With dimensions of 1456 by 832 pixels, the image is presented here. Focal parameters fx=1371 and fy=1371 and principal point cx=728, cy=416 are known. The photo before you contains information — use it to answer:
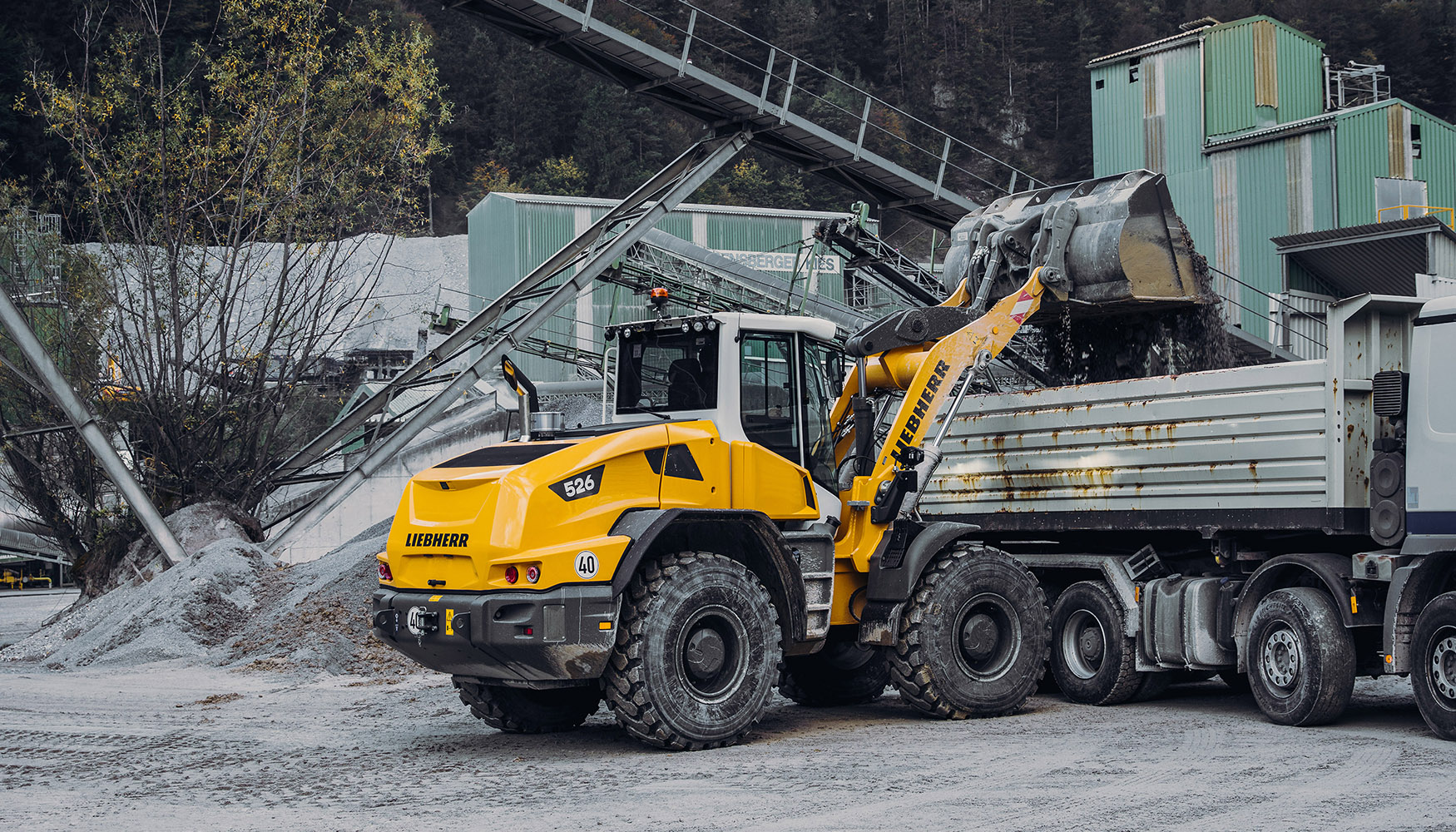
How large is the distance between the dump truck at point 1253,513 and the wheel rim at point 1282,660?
0.01m

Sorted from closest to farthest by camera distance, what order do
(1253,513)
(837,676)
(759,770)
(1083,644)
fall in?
(759,770)
(1253,513)
(1083,644)
(837,676)

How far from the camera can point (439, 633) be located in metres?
8.63

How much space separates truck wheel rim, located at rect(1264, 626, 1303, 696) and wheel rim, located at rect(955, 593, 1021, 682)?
1743 millimetres

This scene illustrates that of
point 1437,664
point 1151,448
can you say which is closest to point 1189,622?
point 1151,448

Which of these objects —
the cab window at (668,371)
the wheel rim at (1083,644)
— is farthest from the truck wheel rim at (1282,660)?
the cab window at (668,371)

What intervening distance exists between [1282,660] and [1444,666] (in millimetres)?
1263

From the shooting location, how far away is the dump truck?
28.0ft

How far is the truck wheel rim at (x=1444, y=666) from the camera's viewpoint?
8.31m

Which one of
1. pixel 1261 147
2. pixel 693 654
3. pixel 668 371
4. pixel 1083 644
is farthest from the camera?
pixel 1261 147

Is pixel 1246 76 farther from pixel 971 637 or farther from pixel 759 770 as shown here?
pixel 759 770

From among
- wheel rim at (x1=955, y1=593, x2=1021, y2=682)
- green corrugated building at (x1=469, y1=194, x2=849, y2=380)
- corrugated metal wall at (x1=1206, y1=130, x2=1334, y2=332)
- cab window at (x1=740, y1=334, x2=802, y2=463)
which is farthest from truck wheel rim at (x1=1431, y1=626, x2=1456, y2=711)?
green corrugated building at (x1=469, y1=194, x2=849, y2=380)

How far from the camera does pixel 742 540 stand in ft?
31.3

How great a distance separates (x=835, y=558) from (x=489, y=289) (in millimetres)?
33625

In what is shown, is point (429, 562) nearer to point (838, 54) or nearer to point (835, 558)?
point (835, 558)
